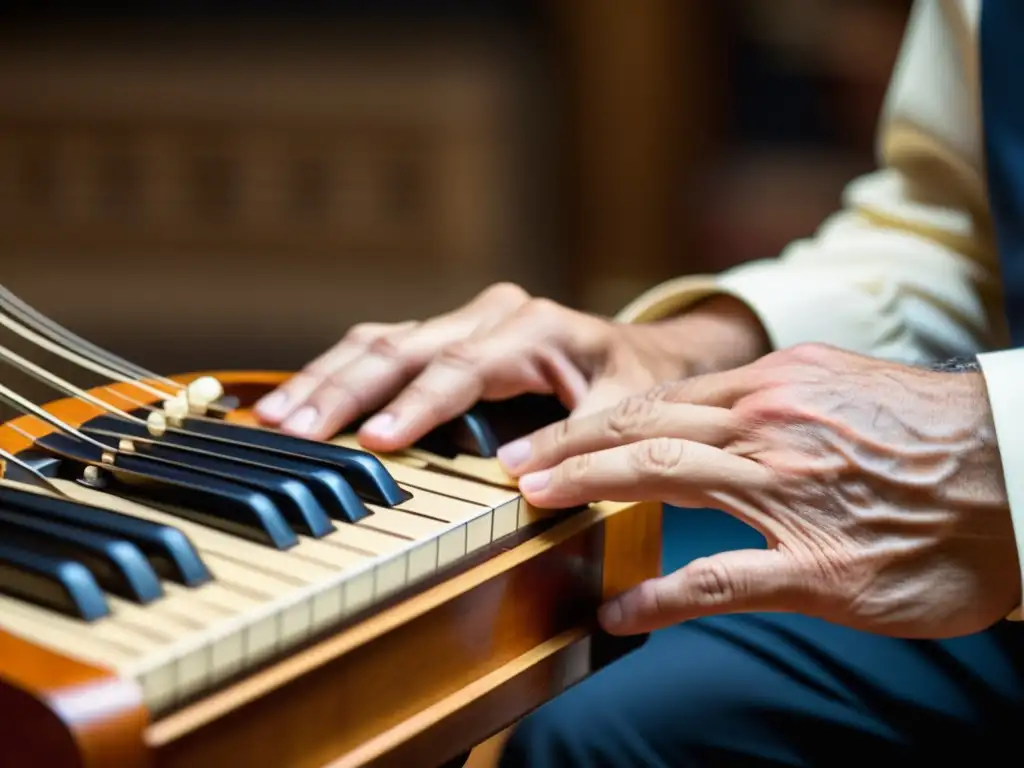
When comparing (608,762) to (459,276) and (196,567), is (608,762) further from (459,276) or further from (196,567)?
(459,276)

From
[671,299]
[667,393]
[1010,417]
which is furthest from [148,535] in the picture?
[671,299]

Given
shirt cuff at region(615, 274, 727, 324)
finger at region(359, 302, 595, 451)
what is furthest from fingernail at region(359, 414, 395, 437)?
shirt cuff at region(615, 274, 727, 324)

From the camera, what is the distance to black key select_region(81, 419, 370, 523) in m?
0.58

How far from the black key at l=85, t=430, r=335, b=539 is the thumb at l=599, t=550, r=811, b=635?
0.20m

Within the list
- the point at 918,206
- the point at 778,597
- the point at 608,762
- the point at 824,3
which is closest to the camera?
the point at 778,597

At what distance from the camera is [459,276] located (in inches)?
117

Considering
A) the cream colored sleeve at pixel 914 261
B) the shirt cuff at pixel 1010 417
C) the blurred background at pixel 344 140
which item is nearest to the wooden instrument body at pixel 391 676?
the shirt cuff at pixel 1010 417

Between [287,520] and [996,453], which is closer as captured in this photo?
[287,520]

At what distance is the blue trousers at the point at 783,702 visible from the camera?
0.79 m

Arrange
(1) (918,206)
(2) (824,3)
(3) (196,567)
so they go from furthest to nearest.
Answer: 1. (2) (824,3)
2. (1) (918,206)
3. (3) (196,567)

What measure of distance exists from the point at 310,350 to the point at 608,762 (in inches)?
88.4

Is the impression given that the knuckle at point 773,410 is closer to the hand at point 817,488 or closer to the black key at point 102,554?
the hand at point 817,488

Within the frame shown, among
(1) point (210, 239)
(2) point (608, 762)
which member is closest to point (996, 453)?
(2) point (608, 762)

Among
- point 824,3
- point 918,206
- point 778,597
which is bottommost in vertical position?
point 778,597
